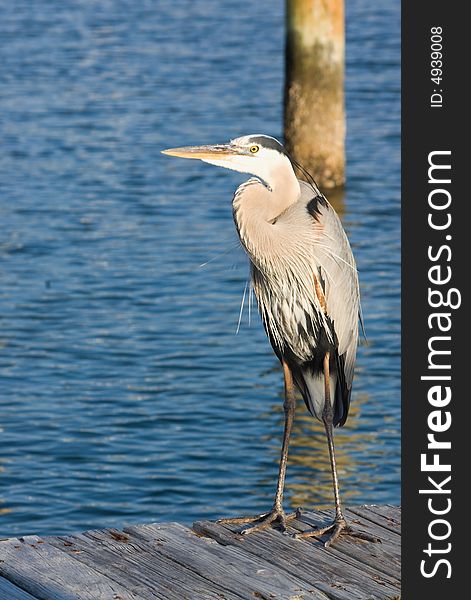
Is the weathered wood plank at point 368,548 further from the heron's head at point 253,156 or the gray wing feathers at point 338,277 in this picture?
the heron's head at point 253,156

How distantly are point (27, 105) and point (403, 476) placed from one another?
17.5 meters

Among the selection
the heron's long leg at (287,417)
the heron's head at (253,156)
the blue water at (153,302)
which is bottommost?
the blue water at (153,302)

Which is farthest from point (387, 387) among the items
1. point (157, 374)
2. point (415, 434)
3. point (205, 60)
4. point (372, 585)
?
Result: point (205, 60)

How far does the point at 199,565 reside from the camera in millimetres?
6188

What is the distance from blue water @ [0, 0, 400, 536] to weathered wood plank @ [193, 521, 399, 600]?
155cm

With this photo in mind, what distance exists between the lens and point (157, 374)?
11.8 metres

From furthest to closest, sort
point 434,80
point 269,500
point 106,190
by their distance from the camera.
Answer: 1. point 106,190
2. point 269,500
3. point 434,80

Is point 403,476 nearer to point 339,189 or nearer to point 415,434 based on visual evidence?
point 415,434

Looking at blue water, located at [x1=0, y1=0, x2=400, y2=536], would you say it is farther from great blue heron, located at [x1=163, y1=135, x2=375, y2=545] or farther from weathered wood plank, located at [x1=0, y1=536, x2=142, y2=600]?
weathered wood plank, located at [x1=0, y1=536, x2=142, y2=600]

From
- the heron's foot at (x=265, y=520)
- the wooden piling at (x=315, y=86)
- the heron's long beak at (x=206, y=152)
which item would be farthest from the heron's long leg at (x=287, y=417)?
the wooden piling at (x=315, y=86)

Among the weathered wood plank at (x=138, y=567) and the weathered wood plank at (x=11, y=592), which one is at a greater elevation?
the weathered wood plank at (x=11, y=592)

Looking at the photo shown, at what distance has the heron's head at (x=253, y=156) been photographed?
674cm

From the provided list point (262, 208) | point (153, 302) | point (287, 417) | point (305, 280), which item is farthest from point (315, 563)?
point (153, 302)

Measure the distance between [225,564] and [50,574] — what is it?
73 cm
